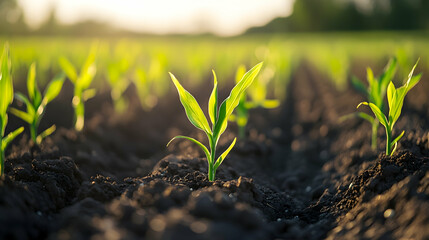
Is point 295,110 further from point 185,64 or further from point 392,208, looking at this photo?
point 185,64

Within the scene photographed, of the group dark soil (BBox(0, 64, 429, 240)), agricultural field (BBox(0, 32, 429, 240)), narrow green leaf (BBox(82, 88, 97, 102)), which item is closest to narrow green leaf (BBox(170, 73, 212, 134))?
agricultural field (BBox(0, 32, 429, 240))

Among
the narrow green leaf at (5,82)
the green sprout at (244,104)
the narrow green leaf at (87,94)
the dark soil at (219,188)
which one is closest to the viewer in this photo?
the dark soil at (219,188)

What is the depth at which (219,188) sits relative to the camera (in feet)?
6.49

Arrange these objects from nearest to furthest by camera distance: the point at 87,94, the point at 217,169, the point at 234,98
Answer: the point at 234,98 < the point at 217,169 < the point at 87,94

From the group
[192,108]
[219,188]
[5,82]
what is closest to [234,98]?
[192,108]

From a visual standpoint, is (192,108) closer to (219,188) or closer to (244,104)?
(219,188)

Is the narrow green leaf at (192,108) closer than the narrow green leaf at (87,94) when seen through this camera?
Yes

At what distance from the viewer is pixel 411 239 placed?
1416 mm

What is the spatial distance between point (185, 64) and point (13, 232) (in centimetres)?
940

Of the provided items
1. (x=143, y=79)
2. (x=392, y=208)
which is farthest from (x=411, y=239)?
(x=143, y=79)

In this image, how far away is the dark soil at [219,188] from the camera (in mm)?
1481

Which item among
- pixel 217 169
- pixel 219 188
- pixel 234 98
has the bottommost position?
pixel 219 188

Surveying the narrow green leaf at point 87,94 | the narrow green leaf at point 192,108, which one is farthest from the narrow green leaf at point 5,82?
the narrow green leaf at point 87,94

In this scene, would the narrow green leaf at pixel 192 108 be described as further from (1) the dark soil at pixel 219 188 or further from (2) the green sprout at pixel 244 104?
(2) the green sprout at pixel 244 104
